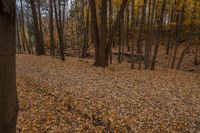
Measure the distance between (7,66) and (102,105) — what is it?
16.6 ft

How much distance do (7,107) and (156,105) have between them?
5832 mm

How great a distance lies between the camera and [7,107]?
0.94 meters

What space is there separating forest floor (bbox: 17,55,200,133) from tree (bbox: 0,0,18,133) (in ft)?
12.5

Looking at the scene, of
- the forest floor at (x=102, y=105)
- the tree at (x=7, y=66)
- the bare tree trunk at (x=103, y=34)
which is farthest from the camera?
the bare tree trunk at (x=103, y=34)

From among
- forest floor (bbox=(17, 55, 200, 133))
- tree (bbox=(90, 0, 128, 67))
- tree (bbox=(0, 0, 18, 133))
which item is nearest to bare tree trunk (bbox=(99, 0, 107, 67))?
tree (bbox=(90, 0, 128, 67))

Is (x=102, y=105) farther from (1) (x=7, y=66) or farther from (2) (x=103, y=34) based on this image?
(2) (x=103, y=34)

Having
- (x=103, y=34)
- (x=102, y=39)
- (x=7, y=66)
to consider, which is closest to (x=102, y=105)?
(x=7, y=66)

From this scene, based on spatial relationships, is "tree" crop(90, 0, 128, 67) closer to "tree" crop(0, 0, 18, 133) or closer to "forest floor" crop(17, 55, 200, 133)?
"forest floor" crop(17, 55, 200, 133)

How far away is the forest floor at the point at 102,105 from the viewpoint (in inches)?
186

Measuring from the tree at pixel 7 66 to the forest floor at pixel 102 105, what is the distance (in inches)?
150

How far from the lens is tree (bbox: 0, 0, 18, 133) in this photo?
85cm

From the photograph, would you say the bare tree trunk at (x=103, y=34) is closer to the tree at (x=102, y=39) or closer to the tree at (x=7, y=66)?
the tree at (x=102, y=39)

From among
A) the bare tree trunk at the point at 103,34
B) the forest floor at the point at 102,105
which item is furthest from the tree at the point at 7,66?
the bare tree trunk at the point at 103,34

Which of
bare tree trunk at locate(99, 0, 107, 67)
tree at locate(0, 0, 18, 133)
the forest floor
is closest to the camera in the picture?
tree at locate(0, 0, 18, 133)
